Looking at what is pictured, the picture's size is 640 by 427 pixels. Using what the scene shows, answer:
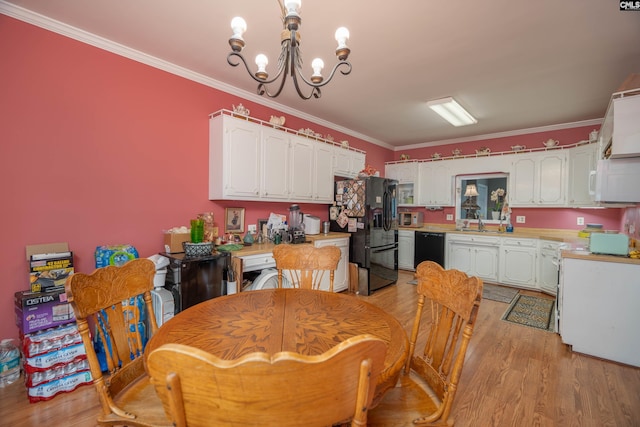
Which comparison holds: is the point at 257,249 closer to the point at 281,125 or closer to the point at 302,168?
the point at 302,168

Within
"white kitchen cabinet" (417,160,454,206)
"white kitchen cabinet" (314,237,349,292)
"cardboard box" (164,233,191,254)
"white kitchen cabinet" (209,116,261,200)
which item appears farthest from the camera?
"white kitchen cabinet" (417,160,454,206)

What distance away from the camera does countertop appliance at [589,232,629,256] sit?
2.44 m

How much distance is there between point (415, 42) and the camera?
2.36 metres

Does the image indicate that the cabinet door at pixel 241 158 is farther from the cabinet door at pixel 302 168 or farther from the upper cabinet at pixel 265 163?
the cabinet door at pixel 302 168

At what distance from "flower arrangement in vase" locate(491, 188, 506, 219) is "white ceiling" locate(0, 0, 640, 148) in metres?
1.73

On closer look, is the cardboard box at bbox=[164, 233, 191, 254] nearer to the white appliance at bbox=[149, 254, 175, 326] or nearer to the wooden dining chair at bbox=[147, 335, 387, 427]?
the white appliance at bbox=[149, 254, 175, 326]

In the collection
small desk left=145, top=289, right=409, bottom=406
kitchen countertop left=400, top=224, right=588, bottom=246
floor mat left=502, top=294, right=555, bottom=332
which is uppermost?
kitchen countertop left=400, top=224, right=588, bottom=246

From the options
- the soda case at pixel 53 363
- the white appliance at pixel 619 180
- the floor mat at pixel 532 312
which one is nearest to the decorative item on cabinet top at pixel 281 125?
the soda case at pixel 53 363

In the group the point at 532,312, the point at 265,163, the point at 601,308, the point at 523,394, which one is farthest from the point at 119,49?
the point at 532,312

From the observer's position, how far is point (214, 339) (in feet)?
3.60

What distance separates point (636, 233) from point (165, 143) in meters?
5.08

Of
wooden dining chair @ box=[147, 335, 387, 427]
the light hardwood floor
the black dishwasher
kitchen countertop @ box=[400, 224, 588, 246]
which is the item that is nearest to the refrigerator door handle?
the black dishwasher

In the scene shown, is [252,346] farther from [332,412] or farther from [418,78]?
[418,78]

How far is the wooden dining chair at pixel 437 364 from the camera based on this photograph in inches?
41.1
